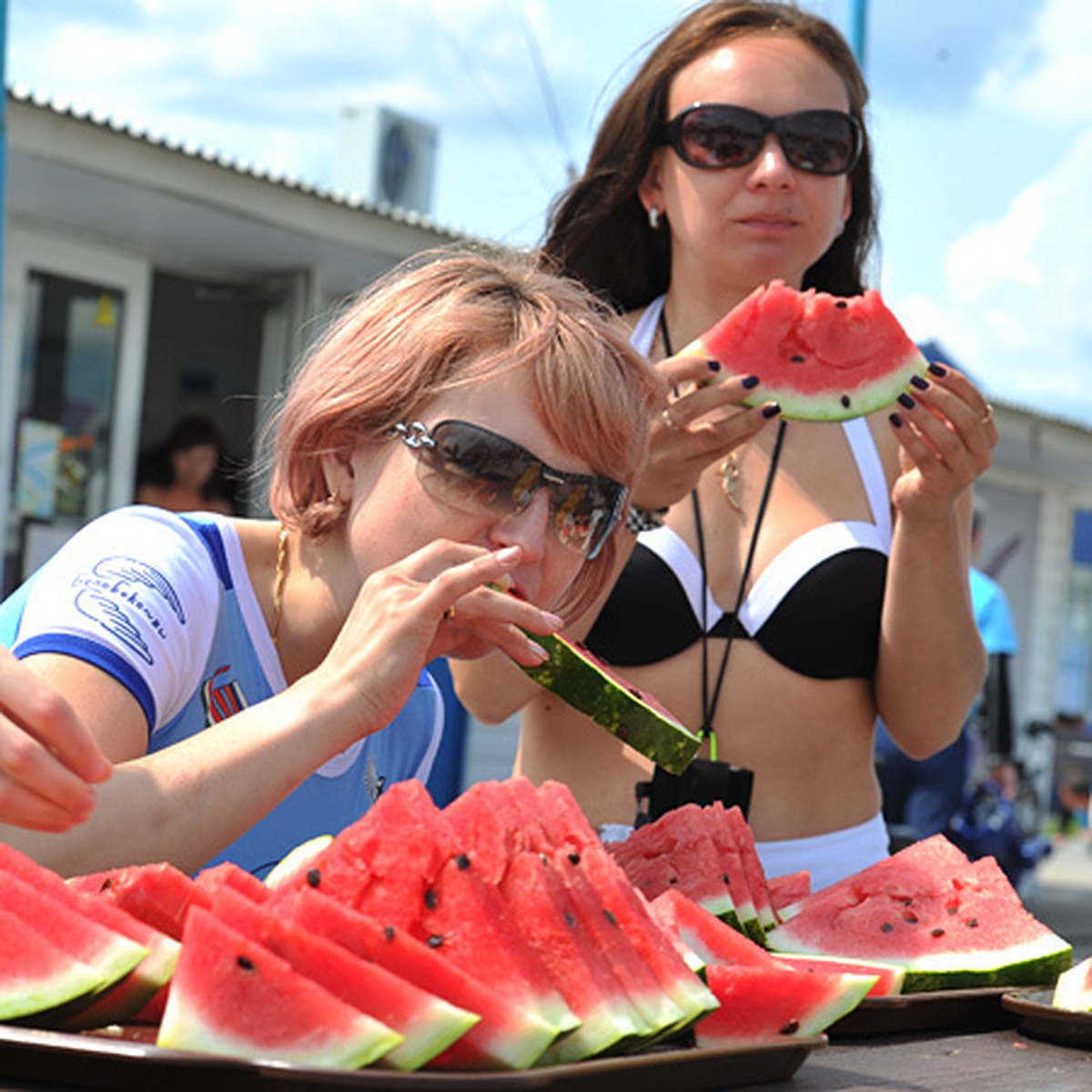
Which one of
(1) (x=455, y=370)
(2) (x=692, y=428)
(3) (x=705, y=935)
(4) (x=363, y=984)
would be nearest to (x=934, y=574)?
(2) (x=692, y=428)

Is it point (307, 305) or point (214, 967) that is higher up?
point (307, 305)

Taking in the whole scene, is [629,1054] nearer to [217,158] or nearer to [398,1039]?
[398,1039]

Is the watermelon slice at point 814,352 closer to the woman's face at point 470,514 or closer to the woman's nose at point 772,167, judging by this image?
the woman's nose at point 772,167

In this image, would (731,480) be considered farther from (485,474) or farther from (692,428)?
(485,474)

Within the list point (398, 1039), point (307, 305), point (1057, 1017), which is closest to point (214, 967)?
point (398, 1039)

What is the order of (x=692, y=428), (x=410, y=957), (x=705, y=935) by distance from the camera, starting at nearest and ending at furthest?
(x=410, y=957) → (x=705, y=935) → (x=692, y=428)

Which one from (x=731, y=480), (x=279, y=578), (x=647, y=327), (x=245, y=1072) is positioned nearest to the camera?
(x=245, y=1072)

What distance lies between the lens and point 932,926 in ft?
7.88

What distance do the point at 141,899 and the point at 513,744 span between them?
1009cm

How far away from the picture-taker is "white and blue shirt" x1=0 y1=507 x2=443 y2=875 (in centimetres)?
227

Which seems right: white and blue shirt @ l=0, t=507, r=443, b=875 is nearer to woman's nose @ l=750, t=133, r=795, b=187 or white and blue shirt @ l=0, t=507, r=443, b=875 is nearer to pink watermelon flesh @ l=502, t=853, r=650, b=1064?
pink watermelon flesh @ l=502, t=853, r=650, b=1064

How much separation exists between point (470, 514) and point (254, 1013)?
110 centimetres

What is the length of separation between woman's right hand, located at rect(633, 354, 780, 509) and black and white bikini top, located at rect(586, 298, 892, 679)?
241mm

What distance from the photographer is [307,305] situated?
1078 centimetres
